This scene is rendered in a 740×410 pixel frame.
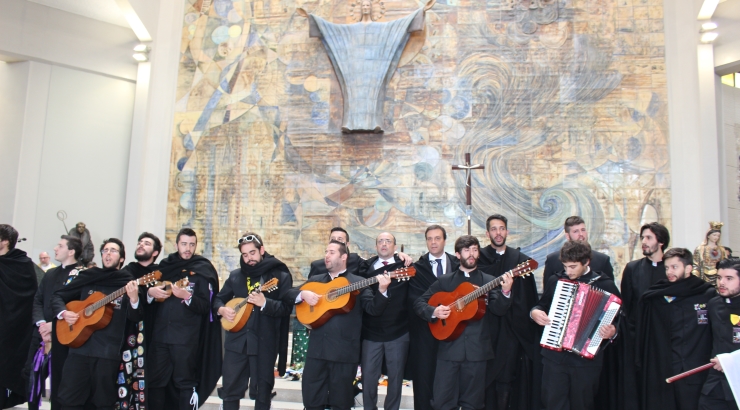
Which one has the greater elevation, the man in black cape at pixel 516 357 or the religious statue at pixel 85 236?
the religious statue at pixel 85 236

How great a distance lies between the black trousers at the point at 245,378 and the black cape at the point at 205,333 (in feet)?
1.33

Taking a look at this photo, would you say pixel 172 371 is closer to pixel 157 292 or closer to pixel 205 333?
pixel 205 333

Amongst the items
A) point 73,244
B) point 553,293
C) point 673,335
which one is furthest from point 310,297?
A: point 673,335

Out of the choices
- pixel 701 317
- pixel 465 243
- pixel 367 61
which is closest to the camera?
pixel 701 317

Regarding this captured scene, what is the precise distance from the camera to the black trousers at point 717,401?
4180mm

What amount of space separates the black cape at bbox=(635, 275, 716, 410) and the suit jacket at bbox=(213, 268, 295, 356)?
2916 mm

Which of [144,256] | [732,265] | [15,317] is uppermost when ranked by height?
[732,265]

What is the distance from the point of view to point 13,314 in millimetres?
5738

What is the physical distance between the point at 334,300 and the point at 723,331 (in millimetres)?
2891

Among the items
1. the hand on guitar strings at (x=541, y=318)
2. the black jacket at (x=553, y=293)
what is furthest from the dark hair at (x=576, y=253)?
the hand on guitar strings at (x=541, y=318)

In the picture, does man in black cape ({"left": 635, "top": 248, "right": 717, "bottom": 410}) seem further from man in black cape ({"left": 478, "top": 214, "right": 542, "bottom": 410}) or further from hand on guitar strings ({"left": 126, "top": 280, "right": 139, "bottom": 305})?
hand on guitar strings ({"left": 126, "top": 280, "right": 139, "bottom": 305})

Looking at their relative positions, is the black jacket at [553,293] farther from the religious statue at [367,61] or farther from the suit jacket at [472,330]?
the religious statue at [367,61]

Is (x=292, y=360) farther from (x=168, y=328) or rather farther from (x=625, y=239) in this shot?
(x=625, y=239)

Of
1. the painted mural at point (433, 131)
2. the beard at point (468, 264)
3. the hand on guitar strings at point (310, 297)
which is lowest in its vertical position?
the hand on guitar strings at point (310, 297)
